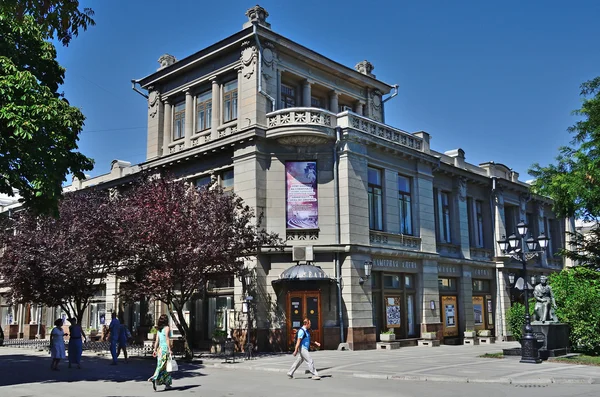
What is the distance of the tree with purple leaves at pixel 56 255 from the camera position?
85.4 ft

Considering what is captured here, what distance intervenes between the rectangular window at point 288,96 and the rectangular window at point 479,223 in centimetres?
1431

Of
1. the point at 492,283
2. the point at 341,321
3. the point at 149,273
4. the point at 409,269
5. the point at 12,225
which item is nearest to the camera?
the point at 149,273

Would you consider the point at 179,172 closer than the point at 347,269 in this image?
No

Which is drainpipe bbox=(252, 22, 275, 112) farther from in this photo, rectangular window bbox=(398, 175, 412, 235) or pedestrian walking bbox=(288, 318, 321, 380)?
pedestrian walking bbox=(288, 318, 321, 380)

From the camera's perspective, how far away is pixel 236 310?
86.5 feet

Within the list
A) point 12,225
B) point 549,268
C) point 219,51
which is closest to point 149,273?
point 12,225

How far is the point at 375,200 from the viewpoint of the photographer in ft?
94.5

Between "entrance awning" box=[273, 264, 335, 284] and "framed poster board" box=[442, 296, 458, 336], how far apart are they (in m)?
9.59

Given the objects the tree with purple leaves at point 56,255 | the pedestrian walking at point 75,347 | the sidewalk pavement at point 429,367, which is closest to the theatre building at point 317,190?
the sidewalk pavement at point 429,367

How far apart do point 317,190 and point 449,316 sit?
11.5 metres

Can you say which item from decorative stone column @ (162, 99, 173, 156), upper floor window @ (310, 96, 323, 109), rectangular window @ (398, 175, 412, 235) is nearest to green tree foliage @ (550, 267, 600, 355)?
rectangular window @ (398, 175, 412, 235)

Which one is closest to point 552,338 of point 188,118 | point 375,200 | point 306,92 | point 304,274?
point 304,274

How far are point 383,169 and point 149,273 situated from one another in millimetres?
12686

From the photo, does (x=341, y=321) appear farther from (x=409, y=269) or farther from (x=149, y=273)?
(x=149, y=273)
